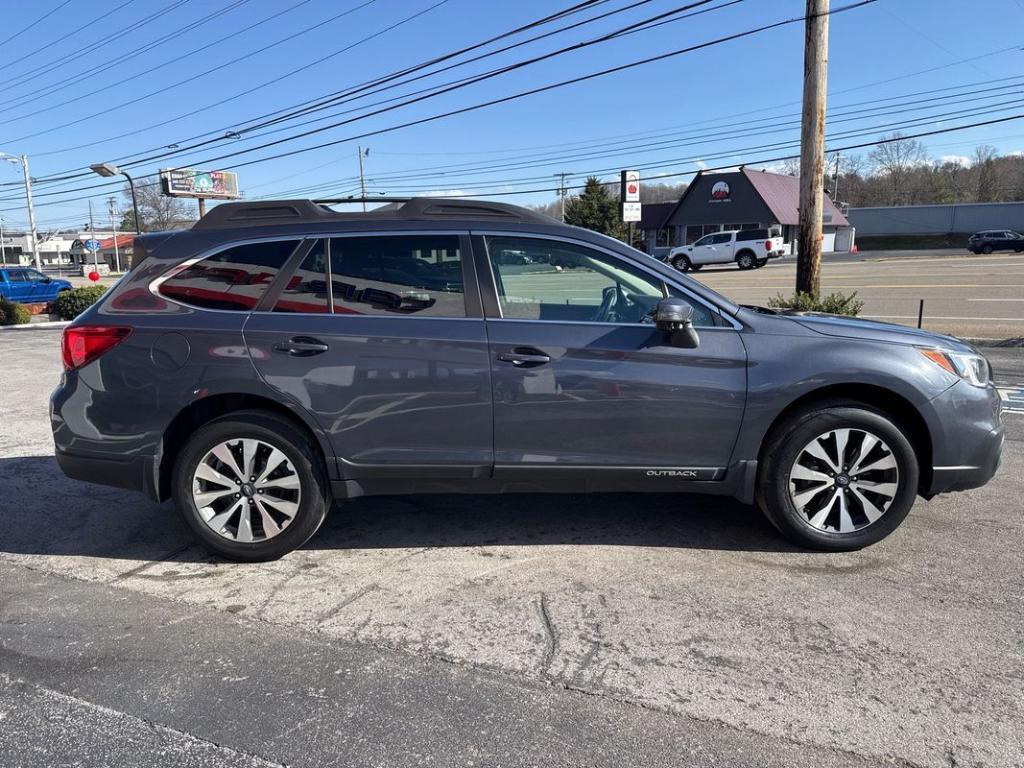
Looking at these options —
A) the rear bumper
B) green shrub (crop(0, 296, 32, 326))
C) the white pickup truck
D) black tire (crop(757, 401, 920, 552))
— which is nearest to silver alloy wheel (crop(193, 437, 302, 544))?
the rear bumper

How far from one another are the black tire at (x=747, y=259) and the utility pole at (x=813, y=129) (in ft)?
95.0

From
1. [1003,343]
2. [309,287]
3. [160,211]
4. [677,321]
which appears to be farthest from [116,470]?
[160,211]

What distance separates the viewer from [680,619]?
3219 millimetres

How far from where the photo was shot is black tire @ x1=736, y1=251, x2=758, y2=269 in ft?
126

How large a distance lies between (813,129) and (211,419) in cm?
959

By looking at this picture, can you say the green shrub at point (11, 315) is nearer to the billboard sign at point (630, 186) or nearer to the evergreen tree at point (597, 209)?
the billboard sign at point (630, 186)

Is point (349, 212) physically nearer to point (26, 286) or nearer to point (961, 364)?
point (961, 364)

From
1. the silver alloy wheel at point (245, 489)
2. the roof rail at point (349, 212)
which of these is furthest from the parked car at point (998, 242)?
the silver alloy wheel at point (245, 489)

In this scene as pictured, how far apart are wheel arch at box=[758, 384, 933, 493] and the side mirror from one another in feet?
2.06

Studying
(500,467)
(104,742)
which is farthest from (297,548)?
(104,742)

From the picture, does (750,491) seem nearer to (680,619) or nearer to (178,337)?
(680,619)

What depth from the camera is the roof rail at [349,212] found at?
396 cm

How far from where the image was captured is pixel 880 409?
381cm

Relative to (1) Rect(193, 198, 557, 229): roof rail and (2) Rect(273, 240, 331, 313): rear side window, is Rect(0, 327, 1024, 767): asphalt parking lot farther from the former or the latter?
(1) Rect(193, 198, 557, 229): roof rail
